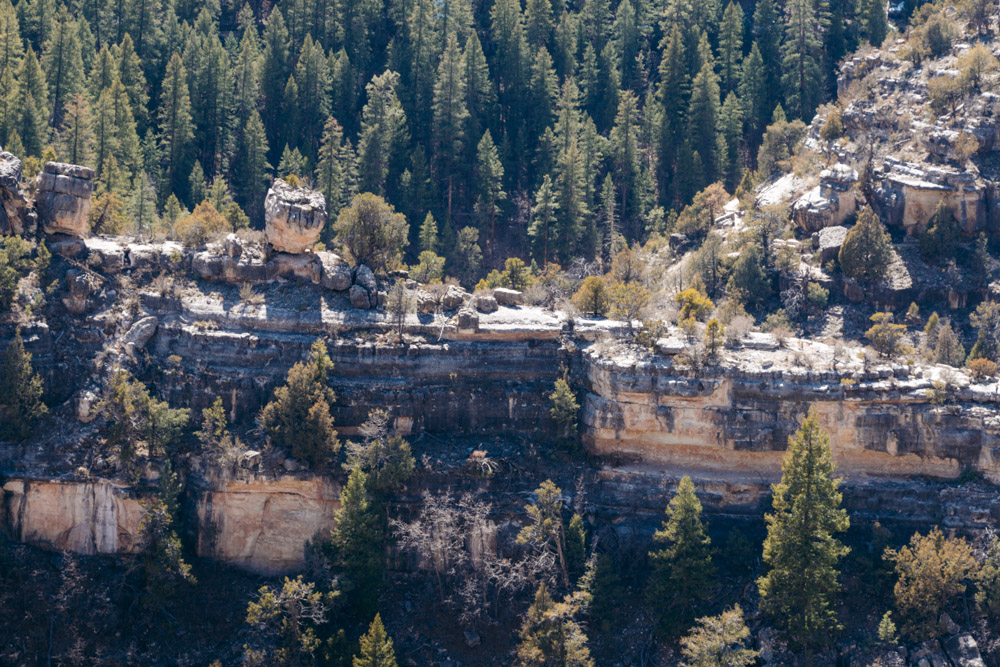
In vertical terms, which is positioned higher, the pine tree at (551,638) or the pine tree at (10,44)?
the pine tree at (10,44)

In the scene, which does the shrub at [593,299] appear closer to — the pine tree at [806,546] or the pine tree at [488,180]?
the pine tree at [806,546]

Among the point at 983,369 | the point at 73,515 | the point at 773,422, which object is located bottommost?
the point at 73,515

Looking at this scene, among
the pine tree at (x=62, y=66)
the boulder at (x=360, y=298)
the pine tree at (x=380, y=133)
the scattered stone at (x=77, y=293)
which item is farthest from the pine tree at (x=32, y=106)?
the boulder at (x=360, y=298)

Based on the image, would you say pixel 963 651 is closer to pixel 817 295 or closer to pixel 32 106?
pixel 817 295

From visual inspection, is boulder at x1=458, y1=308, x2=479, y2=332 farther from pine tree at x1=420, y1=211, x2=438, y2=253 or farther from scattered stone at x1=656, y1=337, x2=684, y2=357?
pine tree at x1=420, y1=211, x2=438, y2=253

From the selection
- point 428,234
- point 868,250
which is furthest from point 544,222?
point 868,250

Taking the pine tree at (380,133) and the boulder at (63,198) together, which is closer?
the boulder at (63,198)

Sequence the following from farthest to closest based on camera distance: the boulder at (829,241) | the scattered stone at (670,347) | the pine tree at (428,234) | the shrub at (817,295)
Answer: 1. the pine tree at (428,234)
2. the boulder at (829,241)
3. the shrub at (817,295)
4. the scattered stone at (670,347)
